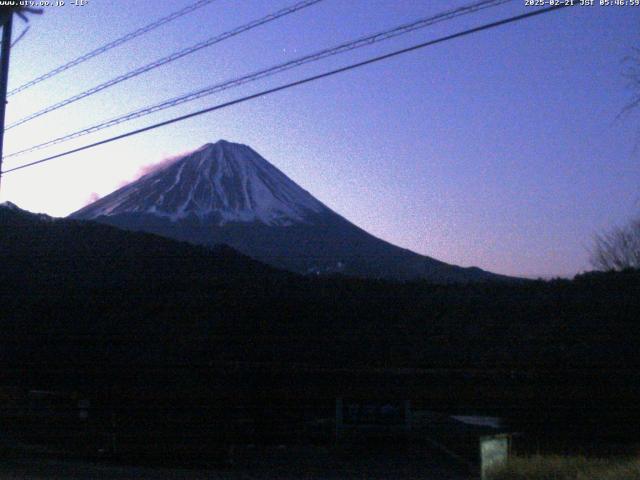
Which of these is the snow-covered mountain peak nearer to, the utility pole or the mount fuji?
the mount fuji

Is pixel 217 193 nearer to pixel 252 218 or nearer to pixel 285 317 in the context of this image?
pixel 252 218

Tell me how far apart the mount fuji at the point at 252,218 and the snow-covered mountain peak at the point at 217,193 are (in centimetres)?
5

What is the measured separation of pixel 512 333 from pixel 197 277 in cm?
623

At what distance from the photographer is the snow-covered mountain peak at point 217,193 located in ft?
108

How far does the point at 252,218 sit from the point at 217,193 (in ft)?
18.9

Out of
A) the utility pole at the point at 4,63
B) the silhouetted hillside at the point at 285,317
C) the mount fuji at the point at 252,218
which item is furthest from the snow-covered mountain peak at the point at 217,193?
the utility pole at the point at 4,63

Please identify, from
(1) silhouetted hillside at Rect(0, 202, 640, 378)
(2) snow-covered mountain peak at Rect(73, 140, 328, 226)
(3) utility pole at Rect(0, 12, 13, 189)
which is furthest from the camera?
(2) snow-covered mountain peak at Rect(73, 140, 328, 226)

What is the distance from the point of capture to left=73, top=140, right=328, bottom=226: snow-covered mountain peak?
33.0 metres

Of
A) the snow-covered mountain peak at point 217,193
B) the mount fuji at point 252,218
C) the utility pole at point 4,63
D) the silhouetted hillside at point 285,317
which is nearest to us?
the utility pole at point 4,63

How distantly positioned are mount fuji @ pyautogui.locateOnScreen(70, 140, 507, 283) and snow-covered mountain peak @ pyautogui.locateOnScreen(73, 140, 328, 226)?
45 mm

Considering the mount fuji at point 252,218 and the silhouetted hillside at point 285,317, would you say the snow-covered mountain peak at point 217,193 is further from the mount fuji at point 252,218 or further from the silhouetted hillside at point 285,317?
the silhouetted hillside at point 285,317

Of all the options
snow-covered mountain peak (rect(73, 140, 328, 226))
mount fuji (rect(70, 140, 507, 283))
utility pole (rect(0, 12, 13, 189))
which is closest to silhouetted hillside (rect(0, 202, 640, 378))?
mount fuji (rect(70, 140, 507, 283))

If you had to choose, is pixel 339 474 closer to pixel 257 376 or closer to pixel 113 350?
pixel 257 376

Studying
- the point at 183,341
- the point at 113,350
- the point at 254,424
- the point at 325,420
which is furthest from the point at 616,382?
the point at 113,350
